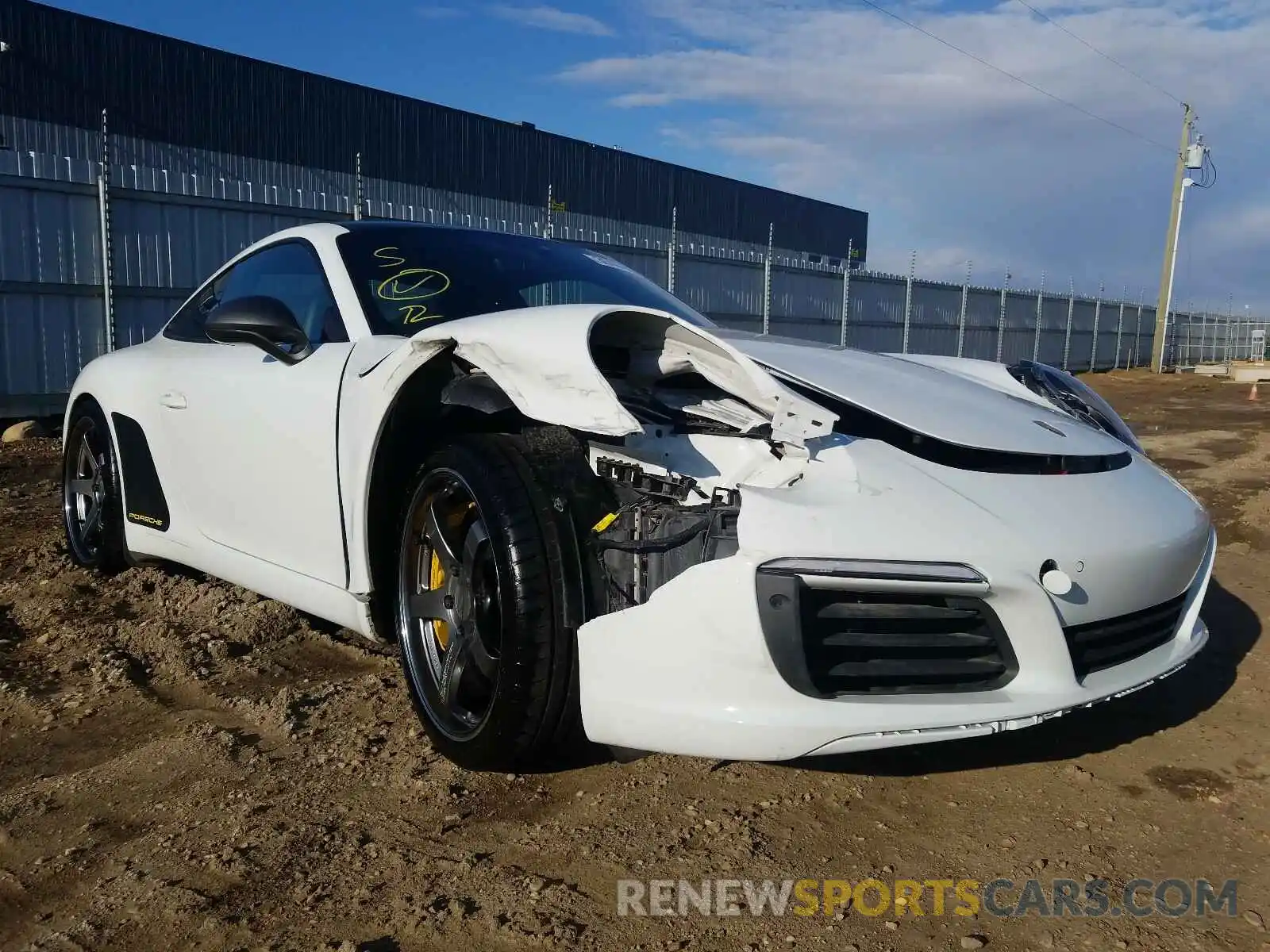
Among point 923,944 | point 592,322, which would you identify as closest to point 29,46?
point 592,322

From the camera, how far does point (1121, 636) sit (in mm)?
2334

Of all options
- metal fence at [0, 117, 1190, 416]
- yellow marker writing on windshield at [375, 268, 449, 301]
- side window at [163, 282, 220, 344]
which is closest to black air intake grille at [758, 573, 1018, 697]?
yellow marker writing on windshield at [375, 268, 449, 301]

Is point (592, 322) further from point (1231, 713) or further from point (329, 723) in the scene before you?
point (1231, 713)

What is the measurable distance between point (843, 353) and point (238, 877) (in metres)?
2.07

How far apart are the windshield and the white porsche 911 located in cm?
2

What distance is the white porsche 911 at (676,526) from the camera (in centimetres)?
202

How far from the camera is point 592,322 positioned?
2.28 m

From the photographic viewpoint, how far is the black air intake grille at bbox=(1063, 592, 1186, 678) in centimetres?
221

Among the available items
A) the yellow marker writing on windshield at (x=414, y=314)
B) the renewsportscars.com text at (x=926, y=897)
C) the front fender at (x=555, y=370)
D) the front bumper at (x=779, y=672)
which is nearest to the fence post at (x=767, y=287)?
the yellow marker writing on windshield at (x=414, y=314)

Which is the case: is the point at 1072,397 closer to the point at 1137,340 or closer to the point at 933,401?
the point at 933,401

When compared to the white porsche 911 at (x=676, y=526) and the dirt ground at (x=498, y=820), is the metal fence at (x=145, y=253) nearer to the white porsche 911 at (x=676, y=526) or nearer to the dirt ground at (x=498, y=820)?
the white porsche 911 at (x=676, y=526)

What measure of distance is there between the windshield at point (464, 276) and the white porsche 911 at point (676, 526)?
18 millimetres

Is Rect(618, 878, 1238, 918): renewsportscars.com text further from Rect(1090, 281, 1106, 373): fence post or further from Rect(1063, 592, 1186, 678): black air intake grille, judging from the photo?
Rect(1090, 281, 1106, 373): fence post

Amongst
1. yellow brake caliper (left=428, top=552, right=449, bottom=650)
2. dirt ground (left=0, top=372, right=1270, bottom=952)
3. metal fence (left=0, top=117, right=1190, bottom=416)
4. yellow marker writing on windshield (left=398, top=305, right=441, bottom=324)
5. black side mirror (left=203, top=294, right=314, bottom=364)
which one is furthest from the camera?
metal fence (left=0, top=117, right=1190, bottom=416)
